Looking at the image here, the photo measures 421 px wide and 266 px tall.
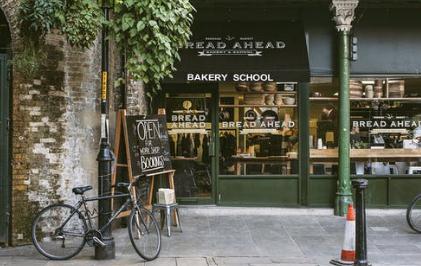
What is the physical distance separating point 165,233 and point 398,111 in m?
5.33

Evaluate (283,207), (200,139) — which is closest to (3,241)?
(200,139)

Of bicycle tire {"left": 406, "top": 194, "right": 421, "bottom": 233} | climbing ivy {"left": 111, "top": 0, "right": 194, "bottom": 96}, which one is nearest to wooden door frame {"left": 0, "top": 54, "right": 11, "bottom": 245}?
climbing ivy {"left": 111, "top": 0, "right": 194, "bottom": 96}

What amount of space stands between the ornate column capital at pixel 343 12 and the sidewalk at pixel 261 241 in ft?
11.6

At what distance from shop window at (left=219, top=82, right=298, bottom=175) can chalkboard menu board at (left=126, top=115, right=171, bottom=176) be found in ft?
5.58

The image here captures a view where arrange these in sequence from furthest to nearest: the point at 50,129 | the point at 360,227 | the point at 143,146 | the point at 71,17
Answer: the point at 143,146, the point at 50,129, the point at 71,17, the point at 360,227

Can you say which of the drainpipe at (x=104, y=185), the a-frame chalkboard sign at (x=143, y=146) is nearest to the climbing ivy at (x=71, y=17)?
the drainpipe at (x=104, y=185)

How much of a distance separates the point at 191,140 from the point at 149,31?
386 cm

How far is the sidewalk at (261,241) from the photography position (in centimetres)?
780

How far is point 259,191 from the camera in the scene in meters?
11.2

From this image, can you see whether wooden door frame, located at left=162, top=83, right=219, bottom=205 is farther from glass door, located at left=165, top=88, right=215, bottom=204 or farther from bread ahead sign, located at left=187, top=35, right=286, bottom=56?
bread ahead sign, located at left=187, top=35, right=286, bottom=56

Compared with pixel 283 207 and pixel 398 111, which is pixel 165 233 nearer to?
pixel 283 207

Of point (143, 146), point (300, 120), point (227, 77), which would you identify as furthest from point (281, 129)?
point (143, 146)

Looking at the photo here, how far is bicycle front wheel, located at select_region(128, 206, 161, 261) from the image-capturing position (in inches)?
303

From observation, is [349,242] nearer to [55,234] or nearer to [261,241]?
[261,241]
